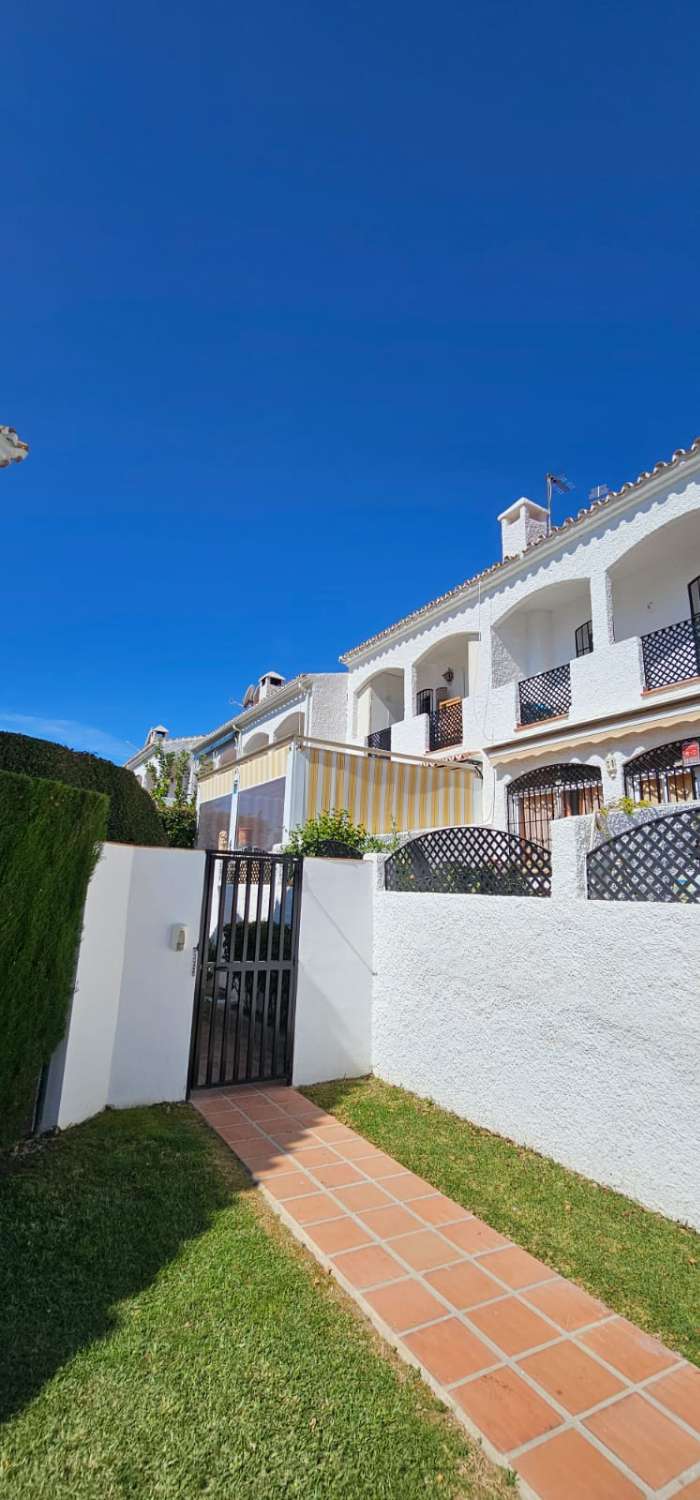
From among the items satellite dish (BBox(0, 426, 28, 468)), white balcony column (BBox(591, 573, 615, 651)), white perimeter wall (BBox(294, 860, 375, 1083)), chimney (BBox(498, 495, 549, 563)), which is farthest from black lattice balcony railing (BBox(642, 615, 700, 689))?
satellite dish (BBox(0, 426, 28, 468))

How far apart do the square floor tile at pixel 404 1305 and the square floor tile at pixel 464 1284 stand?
0.53ft

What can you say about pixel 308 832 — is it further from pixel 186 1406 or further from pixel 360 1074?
pixel 186 1406

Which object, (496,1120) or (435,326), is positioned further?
(435,326)

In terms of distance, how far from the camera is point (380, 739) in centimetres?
3086

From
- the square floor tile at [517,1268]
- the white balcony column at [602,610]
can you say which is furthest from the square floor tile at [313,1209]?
the white balcony column at [602,610]

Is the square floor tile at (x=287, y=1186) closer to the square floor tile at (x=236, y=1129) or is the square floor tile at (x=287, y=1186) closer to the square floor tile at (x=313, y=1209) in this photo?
the square floor tile at (x=313, y=1209)

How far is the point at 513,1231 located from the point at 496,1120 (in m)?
2.43

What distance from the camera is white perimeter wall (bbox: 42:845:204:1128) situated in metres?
9.11

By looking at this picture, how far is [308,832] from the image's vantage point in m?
17.7

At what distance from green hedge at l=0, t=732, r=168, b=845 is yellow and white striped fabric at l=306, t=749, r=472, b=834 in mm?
5207

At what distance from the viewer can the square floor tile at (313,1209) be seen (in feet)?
22.2

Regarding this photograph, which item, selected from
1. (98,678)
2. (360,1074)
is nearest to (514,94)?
(360,1074)

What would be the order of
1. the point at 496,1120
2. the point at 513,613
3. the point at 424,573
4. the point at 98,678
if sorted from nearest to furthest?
the point at 496,1120
the point at 513,613
the point at 424,573
the point at 98,678

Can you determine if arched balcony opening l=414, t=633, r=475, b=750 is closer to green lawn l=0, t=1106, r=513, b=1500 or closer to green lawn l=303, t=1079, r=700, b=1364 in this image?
green lawn l=303, t=1079, r=700, b=1364
